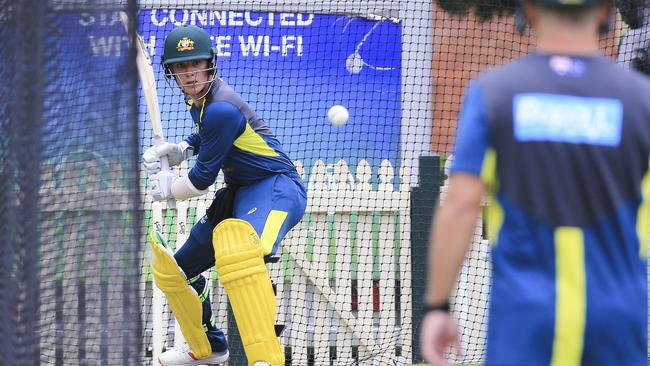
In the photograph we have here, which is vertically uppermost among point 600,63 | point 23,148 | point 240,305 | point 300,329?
point 600,63

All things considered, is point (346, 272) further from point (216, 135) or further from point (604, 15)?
point (604, 15)

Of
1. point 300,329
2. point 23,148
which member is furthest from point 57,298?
point 300,329

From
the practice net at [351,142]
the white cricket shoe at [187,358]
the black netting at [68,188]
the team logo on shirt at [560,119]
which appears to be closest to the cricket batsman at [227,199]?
the white cricket shoe at [187,358]

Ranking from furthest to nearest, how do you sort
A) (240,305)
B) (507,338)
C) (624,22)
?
(624,22) → (240,305) → (507,338)

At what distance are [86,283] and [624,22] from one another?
5364mm

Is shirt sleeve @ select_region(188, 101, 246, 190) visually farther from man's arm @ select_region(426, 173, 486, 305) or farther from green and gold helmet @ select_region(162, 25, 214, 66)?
man's arm @ select_region(426, 173, 486, 305)

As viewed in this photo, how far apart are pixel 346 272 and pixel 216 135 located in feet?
10.7

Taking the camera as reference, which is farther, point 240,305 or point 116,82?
point 240,305

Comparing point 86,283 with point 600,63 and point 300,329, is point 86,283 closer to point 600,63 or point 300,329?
point 600,63

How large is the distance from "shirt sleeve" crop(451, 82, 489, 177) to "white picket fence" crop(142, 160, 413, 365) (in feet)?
19.2

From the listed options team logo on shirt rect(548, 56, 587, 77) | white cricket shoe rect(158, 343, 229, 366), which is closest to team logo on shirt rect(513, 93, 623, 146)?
team logo on shirt rect(548, 56, 587, 77)

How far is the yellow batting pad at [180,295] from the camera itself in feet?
19.3

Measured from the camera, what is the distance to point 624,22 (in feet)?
27.7

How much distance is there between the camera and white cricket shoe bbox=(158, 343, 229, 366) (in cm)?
640
